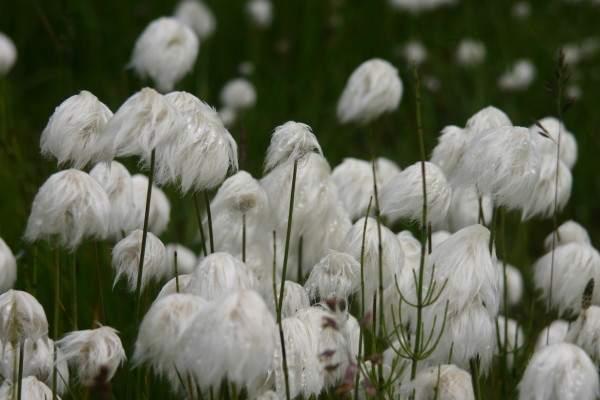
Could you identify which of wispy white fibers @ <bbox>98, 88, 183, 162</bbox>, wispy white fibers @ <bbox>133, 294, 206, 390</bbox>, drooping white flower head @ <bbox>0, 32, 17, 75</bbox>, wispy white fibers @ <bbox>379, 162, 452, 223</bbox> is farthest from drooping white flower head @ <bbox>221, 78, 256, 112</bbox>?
wispy white fibers @ <bbox>133, 294, 206, 390</bbox>

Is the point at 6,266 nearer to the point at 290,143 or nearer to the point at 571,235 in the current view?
the point at 290,143

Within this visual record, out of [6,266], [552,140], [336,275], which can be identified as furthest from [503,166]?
[6,266]

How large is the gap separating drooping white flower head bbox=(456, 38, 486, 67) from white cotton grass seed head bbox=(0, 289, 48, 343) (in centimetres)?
412

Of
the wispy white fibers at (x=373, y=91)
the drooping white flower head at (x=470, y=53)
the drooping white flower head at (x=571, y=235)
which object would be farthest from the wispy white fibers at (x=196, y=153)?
the drooping white flower head at (x=470, y=53)

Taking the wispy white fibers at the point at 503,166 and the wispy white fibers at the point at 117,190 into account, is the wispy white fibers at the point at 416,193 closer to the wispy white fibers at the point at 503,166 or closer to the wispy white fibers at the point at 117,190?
the wispy white fibers at the point at 503,166

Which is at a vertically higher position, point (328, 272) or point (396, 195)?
point (396, 195)

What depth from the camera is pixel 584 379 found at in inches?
61.7

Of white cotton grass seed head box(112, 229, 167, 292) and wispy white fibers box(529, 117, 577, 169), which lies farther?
wispy white fibers box(529, 117, 577, 169)

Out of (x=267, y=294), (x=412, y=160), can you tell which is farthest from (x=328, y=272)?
(x=412, y=160)

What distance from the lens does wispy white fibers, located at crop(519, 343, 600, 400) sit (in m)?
1.57

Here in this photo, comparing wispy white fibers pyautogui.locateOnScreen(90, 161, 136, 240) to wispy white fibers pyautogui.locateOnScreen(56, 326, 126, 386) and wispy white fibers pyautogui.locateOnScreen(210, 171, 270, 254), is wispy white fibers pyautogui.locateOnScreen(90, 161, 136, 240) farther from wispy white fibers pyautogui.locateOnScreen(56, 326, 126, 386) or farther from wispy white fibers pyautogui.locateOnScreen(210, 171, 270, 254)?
wispy white fibers pyautogui.locateOnScreen(56, 326, 126, 386)

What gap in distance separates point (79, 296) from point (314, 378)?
1.36m

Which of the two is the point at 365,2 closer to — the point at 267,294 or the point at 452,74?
the point at 452,74

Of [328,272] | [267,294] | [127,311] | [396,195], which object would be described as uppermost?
[396,195]
